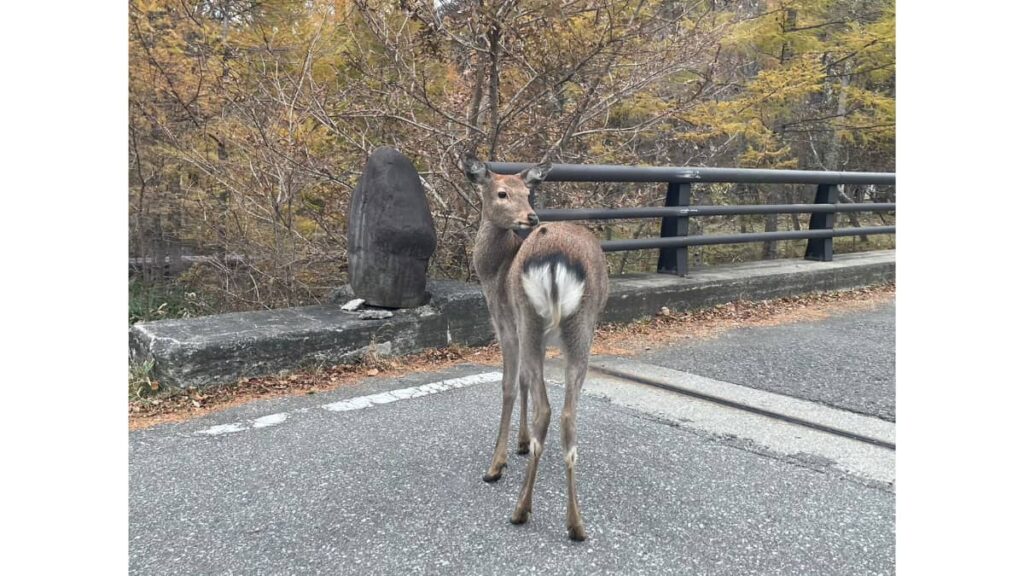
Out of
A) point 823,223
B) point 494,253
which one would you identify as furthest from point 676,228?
point 494,253

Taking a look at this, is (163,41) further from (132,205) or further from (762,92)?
(762,92)

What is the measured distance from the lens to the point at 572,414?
10.1ft

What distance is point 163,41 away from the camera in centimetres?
855

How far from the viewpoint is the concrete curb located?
15.4 feet

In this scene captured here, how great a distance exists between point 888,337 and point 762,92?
750 cm

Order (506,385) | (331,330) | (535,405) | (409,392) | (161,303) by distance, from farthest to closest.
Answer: (161,303), (331,330), (409,392), (506,385), (535,405)

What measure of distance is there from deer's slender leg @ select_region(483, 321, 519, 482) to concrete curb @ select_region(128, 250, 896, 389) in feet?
6.76

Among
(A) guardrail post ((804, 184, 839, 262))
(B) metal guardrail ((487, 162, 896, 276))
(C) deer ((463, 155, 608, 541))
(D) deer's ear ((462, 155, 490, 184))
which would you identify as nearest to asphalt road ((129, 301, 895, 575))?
(C) deer ((463, 155, 608, 541))

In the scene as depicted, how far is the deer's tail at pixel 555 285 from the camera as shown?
9.73 feet

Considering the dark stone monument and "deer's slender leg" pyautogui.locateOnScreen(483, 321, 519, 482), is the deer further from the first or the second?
the dark stone monument

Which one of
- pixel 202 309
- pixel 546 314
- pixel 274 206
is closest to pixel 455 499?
pixel 546 314

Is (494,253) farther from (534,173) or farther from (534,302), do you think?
(534,302)

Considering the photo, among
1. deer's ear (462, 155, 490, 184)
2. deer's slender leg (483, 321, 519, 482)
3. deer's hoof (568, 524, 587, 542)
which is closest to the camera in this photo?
deer's hoof (568, 524, 587, 542)

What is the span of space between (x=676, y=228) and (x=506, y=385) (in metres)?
5.01
